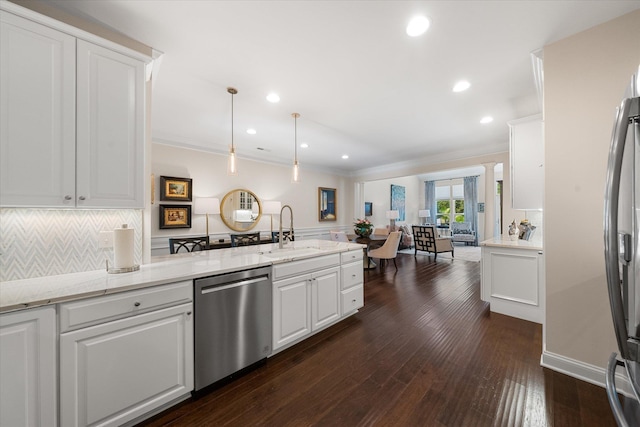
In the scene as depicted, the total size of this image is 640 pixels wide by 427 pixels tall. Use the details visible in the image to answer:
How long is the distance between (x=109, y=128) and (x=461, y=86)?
3.34m

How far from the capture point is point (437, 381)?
1828 millimetres

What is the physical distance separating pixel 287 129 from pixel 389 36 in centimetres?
242

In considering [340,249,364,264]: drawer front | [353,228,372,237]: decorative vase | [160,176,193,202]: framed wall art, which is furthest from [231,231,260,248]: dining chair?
[353,228,372,237]: decorative vase

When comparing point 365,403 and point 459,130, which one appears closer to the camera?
point 365,403

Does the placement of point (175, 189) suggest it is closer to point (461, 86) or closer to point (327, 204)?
point (327, 204)

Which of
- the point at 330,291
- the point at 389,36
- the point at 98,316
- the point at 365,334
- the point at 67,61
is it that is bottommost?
the point at 365,334

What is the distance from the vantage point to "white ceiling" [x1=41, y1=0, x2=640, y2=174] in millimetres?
1656

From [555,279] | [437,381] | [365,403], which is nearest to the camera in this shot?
[365,403]

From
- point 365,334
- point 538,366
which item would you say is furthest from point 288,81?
point 538,366

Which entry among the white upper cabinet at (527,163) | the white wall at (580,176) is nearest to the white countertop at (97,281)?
the white wall at (580,176)

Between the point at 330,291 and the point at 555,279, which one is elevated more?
the point at 555,279

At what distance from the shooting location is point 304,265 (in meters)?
2.32

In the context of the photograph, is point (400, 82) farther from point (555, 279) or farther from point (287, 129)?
point (555, 279)

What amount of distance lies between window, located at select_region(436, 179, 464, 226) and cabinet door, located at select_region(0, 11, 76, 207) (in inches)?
465
